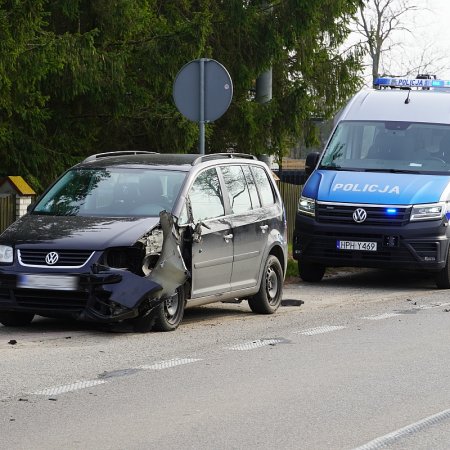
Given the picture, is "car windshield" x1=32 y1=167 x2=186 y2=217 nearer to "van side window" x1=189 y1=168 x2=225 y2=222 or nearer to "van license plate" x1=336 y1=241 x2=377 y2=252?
"van side window" x1=189 y1=168 x2=225 y2=222

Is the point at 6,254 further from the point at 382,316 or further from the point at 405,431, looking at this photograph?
the point at 405,431

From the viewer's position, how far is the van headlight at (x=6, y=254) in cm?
1202

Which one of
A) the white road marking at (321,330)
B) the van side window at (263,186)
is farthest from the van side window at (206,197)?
the white road marking at (321,330)

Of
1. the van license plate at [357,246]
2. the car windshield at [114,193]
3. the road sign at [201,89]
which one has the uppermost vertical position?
the road sign at [201,89]

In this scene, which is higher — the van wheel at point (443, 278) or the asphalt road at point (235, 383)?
the asphalt road at point (235, 383)

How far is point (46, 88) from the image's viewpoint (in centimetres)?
2095

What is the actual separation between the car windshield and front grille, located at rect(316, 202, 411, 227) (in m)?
5.13

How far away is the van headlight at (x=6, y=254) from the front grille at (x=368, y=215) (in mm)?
6739

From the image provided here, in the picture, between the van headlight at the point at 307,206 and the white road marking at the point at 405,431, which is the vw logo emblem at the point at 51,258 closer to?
the white road marking at the point at 405,431

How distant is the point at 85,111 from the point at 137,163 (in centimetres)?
974

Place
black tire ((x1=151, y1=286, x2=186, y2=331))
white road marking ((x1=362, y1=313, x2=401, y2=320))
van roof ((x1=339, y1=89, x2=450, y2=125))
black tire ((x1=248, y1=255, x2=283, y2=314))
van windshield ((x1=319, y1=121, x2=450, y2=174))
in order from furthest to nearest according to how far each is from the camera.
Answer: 1. van roof ((x1=339, y1=89, x2=450, y2=125))
2. van windshield ((x1=319, y1=121, x2=450, y2=174))
3. black tire ((x1=248, y1=255, x2=283, y2=314))
4. white road marking ((x1=362, y1=313, x2=401, y2=320))
5. black tire ((x1=151, y1=286, x2=186, y2=331))

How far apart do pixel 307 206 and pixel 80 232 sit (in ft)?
21.8

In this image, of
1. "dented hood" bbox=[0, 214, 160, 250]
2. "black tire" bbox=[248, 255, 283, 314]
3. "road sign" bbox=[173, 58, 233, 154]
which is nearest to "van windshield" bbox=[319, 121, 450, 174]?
"road sign" bbox=[173, 58, 233, 154]

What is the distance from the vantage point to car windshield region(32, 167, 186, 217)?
12711 mm
